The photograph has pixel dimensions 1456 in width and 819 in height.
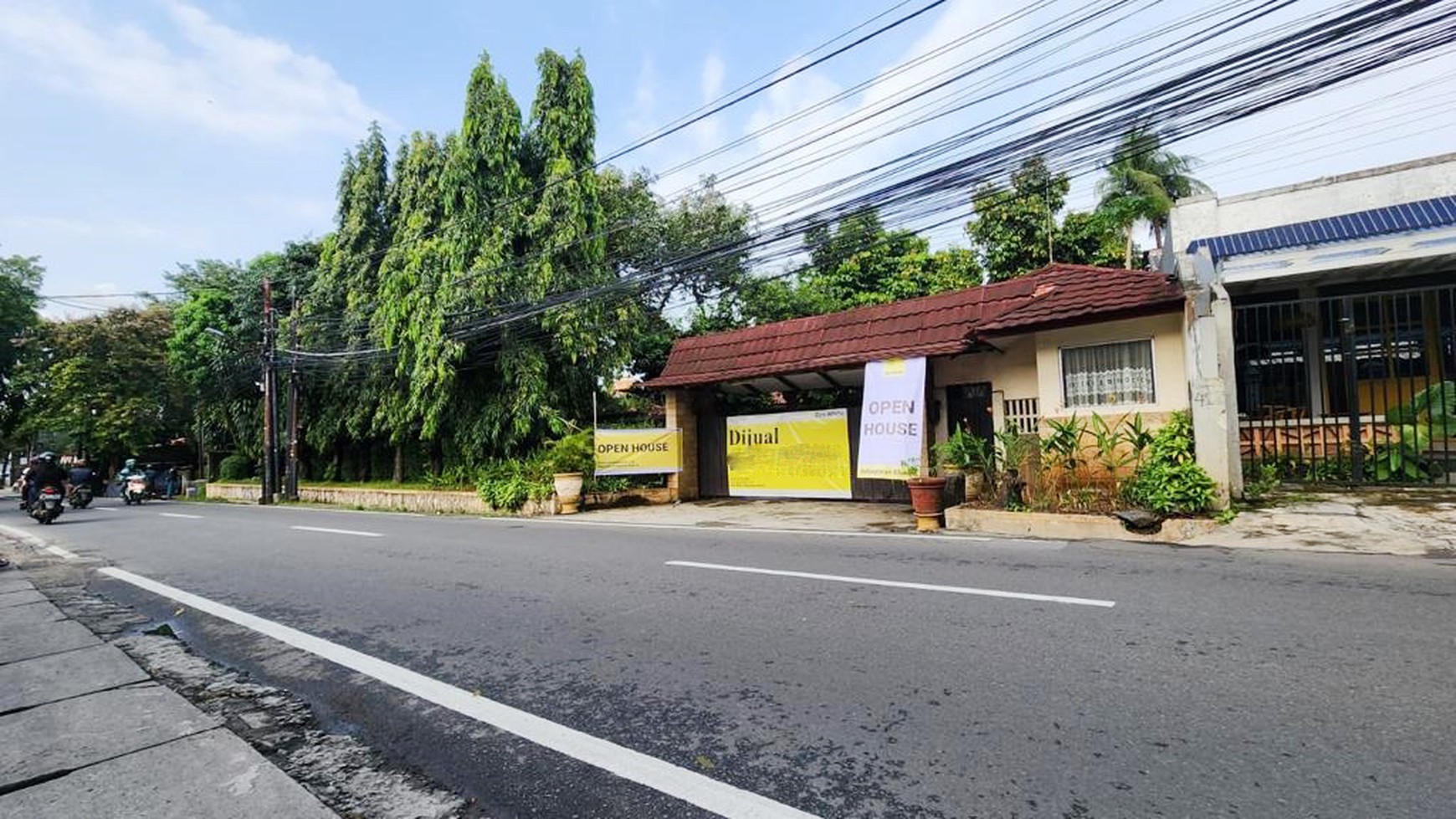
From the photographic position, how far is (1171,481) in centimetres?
831

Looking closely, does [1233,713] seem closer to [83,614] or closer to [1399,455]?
[83,614]

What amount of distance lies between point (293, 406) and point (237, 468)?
1092cm

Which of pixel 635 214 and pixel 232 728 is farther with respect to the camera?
pixel 635 214

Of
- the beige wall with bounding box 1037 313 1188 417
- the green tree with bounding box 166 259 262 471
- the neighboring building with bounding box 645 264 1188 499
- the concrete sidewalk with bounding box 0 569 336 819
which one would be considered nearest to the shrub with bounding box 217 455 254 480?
the green tree with bounding box 166 259 262 471

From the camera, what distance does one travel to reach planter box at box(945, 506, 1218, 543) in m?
7.82

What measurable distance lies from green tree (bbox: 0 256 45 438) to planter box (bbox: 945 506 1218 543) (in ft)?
117

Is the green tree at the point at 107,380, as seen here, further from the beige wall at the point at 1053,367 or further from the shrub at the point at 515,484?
the beige wall at the point at 1053,367

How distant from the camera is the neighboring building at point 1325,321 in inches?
367

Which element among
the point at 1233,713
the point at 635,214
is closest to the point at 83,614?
the point at 1233,713

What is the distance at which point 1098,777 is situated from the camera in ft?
8.13

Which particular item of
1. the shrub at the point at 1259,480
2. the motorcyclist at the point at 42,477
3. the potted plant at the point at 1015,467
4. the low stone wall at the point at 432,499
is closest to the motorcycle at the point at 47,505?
the motorcyclist at the point at 42,477

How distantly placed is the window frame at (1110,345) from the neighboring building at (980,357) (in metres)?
0.02

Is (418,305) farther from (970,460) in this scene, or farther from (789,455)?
(970,460)

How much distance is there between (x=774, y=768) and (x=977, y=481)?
8.45 meters
